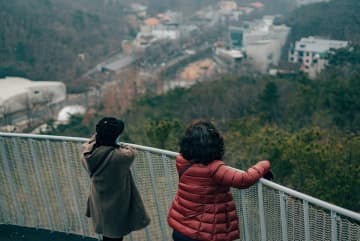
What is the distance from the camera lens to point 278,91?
20219mm

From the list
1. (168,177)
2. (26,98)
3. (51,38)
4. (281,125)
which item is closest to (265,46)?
(51,38)

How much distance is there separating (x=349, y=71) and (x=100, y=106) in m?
14.8

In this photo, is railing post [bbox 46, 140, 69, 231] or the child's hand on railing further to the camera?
railing post [bbox 46, 140, 69, 231]

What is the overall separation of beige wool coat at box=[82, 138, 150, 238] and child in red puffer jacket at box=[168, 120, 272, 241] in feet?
1.04

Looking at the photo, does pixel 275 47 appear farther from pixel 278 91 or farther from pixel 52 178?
pixel 52 178

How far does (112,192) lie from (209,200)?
0.53 metres

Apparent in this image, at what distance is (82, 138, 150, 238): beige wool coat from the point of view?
7.21 ft

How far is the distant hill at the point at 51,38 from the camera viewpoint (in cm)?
3655

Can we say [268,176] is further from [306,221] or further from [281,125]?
[281,125]

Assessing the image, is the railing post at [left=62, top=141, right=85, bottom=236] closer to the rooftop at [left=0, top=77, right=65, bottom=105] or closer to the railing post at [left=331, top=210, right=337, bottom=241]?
the railing post at [left=331, top=210, right=337, bottom=241]

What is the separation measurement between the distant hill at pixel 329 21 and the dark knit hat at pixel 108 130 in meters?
32.9

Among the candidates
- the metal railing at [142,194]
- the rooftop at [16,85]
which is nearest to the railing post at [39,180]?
the metal railing at [142,194]

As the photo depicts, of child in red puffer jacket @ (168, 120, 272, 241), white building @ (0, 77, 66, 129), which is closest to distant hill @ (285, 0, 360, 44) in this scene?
white building @ (0, 77, 66, 129)

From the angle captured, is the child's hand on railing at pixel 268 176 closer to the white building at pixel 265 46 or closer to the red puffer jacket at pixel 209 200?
the red puffer jacket at pixel 209 200
